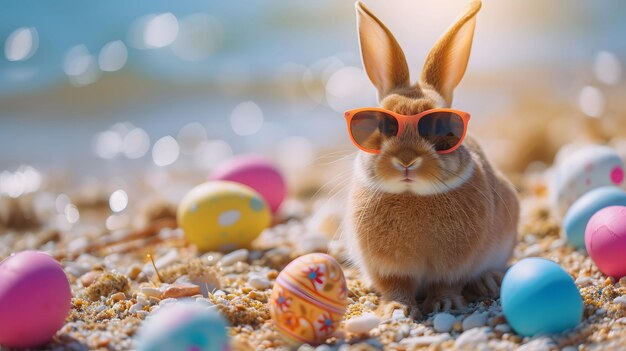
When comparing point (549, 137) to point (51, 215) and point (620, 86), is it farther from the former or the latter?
point (51, 215)

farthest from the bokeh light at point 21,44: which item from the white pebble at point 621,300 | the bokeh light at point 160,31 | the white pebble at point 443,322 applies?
the white pebble at point 621,300

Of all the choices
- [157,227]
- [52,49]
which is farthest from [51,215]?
[52,49]

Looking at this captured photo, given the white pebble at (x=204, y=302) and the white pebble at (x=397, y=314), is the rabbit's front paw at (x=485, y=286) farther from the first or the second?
the white pebble at (x=204, y=302)

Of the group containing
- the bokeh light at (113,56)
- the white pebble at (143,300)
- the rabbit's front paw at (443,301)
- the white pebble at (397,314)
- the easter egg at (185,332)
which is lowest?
the rabbit's front paw at (443,301)

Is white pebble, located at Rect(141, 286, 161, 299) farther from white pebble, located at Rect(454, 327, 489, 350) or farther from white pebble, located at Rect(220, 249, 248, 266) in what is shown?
white pebble, located at Rect(454, 327, 489, 350)

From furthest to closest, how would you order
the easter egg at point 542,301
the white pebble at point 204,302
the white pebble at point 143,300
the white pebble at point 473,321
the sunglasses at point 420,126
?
the white pebble at point 143,300
the white pebble at point 204,302
the sunglasses at point 420,126
the white pebble at point 473,321
the easter egg at point 542,301

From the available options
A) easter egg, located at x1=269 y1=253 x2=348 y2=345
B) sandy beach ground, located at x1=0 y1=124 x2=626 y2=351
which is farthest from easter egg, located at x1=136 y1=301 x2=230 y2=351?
easter egg, located at x1=269 y1=253 x2=348 y2=345
